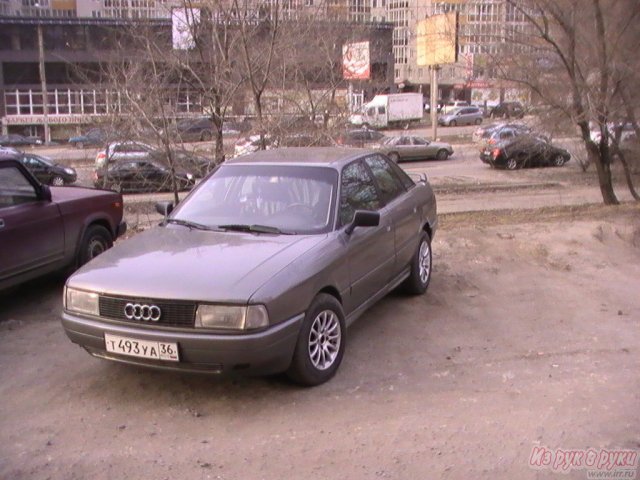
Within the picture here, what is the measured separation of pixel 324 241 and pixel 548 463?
2.00 metres

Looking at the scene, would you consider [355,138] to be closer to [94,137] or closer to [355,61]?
[355,61]

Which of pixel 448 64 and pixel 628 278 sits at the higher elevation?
A: pixel 448 64

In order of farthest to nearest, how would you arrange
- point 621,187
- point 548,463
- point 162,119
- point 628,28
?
point 621,187
point 628,28
point 162,119
point 548,463

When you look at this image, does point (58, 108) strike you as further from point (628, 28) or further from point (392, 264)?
point (392, 264)

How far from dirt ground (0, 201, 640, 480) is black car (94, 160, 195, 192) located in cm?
525

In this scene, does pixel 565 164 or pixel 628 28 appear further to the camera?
pixel 565 164

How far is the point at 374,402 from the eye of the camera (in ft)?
13.4

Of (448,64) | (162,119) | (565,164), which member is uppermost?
(448,64)

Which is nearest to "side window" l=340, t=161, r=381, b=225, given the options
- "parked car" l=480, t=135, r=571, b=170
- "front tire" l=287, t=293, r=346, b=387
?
"front tire" l=287, t=293, r=346, b=387

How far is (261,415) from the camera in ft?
12.9

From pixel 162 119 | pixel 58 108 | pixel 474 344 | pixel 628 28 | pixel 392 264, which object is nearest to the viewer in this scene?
pixel 474 344

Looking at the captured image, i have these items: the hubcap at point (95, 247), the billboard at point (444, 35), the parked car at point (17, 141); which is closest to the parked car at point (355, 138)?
the billboard at point (444, 35)

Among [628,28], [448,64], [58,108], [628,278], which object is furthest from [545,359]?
[58,108]

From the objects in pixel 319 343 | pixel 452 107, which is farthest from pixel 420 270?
pixel 452 107
